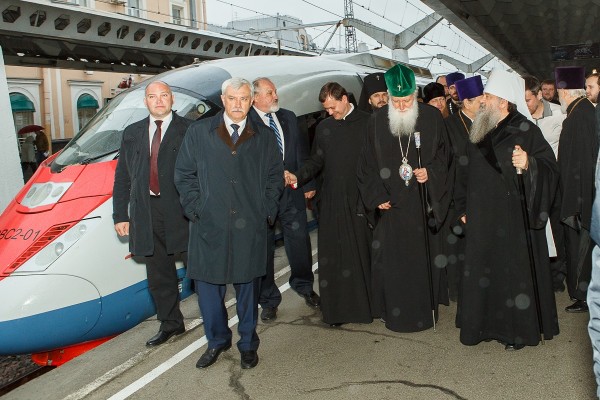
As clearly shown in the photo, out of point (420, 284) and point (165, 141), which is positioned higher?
point (165, 141)

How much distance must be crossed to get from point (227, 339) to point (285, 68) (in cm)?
355

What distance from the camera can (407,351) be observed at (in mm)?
3988

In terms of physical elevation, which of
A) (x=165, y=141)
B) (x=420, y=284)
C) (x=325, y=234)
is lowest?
(x=420, y=284)

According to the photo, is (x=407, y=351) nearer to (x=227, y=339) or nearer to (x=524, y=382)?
(x=524, y=382)

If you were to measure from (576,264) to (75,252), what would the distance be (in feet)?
11.6

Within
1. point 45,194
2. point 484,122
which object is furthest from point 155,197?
point 484,122

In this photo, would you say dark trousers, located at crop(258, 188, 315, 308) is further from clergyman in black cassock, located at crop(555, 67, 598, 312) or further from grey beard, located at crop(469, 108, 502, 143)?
clergyman in black cassock, located at crop(555, 67, 598, 312)

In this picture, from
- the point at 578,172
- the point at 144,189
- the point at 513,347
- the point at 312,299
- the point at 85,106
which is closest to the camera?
the point at 513,347

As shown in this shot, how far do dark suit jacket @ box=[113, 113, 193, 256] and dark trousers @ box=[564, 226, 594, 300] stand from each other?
2.64 meters

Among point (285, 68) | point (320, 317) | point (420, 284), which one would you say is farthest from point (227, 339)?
point (285, 68)

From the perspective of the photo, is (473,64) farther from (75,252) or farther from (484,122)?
(75,252)

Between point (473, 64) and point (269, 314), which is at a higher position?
point (473, 64)

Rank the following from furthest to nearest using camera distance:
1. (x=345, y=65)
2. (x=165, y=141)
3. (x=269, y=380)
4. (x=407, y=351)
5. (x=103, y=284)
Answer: (x=345, y=65)
(x=103, y=284)
(x=165, y=141)
(x=407, y=351)
(x=269, y=380)

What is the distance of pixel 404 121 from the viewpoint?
166 inches
